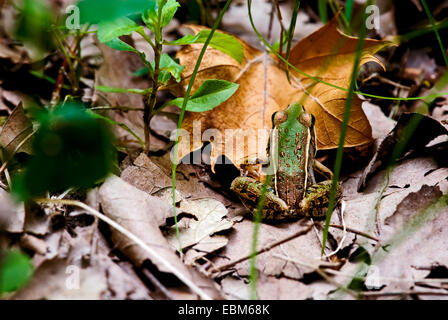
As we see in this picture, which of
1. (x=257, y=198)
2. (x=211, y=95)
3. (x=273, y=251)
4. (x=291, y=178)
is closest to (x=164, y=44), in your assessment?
(x=211, y=95)

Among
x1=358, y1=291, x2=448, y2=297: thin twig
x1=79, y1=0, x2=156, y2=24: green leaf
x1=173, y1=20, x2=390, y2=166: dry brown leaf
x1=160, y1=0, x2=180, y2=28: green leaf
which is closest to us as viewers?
x1=79, y1=0, x2=156, y2=24: green leaf

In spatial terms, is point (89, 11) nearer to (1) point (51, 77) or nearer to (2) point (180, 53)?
(2) point (180, 53)

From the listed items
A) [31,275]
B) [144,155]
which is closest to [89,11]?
[31,275]

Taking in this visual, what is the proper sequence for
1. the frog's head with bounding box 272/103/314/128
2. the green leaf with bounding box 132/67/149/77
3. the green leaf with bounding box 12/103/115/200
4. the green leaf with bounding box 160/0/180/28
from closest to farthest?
the green leaf with bounding box 12/103/115/200 < the green leaf with bounding box 160/0/180/28 < the frog's head with bounding box 272/103/314/128 < the green leaf with bounding box 132/67/149/77

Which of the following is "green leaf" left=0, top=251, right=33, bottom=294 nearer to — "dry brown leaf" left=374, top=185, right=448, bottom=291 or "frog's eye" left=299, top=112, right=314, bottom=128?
"dry brown leaf" left=374, top=185, right=448, bottom=291

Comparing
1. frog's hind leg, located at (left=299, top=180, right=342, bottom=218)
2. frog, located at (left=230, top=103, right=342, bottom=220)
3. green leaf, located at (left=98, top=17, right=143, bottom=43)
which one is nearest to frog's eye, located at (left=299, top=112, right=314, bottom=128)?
frog, located at (left=230, top=103, right=342, bottom=220)

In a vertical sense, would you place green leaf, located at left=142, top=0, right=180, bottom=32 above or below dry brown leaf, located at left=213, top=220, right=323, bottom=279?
above
